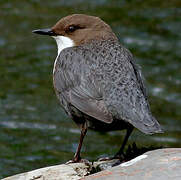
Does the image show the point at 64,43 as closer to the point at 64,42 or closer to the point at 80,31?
the point at 64,42

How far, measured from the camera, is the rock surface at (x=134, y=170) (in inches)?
150

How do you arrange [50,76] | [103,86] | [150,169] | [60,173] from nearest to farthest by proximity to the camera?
1. [150,169]
2. [60,173]
3. [103,86]
4. [50,76]

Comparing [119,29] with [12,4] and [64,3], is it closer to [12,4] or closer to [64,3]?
[64,3]

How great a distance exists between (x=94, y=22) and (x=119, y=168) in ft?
6.17

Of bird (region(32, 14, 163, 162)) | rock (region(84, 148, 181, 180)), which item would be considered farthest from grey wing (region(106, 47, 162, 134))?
rock (region(84, 148, 181, 180))

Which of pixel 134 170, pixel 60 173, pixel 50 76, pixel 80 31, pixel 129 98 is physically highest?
pixel 80 31

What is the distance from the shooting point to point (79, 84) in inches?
201

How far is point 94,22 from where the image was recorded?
5602 millimetres

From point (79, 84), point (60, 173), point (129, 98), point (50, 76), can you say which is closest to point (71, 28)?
point (79, 84)

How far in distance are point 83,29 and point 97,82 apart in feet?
2.81

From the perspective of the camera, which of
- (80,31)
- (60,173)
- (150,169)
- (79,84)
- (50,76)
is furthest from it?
(50,76)

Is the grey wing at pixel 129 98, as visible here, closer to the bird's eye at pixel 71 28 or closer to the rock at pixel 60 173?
the rock at pixel 60 173

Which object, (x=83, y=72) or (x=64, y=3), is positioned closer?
(x=83, y=72)

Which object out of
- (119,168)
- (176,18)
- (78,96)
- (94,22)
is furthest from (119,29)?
(119,168)
